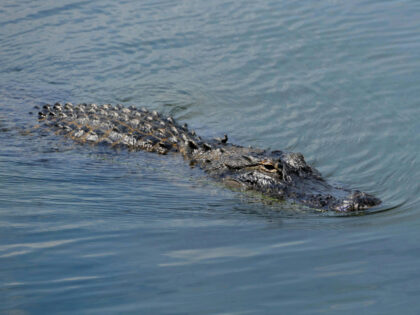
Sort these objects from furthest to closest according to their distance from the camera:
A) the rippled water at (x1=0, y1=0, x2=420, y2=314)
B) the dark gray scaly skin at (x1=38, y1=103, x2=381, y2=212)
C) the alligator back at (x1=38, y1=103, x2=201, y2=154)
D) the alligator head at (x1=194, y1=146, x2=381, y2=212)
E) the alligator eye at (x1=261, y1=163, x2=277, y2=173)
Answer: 1. the alligator back at (x1=38, y1=103, x2=201, y2=154)
2. the alligator eye at (x1=261, y1=163, x2=277, y2=173)
3. the dark gray scaly skin at (x1=38, y1=103, x2=381, y2=212)
4. the alligator head at (x1=194, y1=146, x2=381, y2=212)
5. the rippled water at (x1=0, y1=0, x2=420, y2=314)

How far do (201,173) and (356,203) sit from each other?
2492 mm

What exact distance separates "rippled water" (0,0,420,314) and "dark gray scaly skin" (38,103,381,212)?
269 millimetres

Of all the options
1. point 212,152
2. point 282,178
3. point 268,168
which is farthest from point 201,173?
point 282,178

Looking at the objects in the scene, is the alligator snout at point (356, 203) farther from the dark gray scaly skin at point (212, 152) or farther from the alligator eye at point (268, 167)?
the alligator eye at point (268, 167)

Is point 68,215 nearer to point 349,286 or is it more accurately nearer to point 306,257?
point 306,257

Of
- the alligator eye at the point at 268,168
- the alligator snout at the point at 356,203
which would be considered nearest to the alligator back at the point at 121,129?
the alligator eye at the point at 268,168

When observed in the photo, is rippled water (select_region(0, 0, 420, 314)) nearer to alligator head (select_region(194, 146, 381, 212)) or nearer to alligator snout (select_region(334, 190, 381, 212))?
alligator snout (select_region(334, 190, 381, 212))

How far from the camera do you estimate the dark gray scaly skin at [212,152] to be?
7.25 metres

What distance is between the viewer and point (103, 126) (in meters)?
9.41

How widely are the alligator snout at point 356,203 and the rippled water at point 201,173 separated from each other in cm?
16

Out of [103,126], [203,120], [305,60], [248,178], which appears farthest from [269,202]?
[305,60]

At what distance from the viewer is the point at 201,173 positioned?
8320mm

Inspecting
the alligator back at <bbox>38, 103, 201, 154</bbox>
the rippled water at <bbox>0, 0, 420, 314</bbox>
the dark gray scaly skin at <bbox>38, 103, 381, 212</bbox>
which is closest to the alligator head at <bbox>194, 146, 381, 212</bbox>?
the dark gray scaly skin at <bbox>38, 103, 381, 212</bbox>

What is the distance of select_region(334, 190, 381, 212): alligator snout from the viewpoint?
662 centimetres
